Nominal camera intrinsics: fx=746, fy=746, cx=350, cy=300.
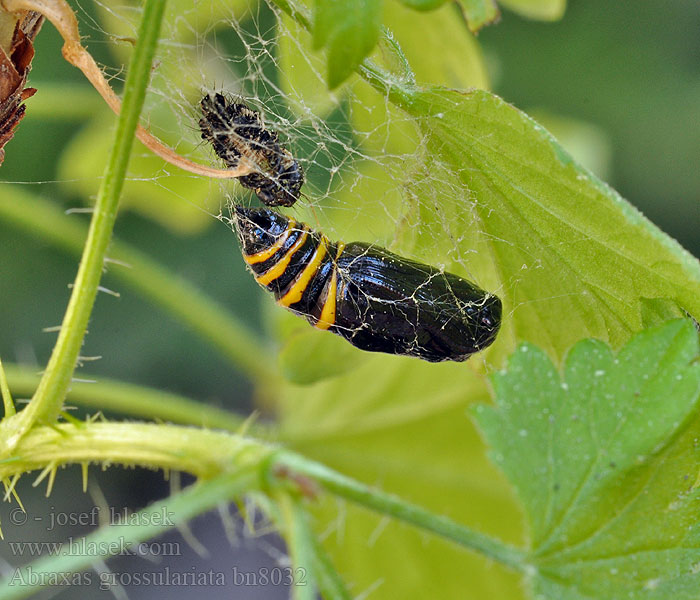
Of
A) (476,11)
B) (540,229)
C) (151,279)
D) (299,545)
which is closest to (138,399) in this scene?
(151,279)

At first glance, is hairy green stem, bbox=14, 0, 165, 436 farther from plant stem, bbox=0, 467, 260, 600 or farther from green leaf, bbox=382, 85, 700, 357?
green leaf, bbox=382, 85, 700, 357

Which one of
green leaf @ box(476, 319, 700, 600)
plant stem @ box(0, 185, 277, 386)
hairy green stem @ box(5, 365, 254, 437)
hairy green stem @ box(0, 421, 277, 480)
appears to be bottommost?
green leaf @ box(476, 319, 700, 600)

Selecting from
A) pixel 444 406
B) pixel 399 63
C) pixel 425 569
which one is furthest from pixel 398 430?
pixel 399 63

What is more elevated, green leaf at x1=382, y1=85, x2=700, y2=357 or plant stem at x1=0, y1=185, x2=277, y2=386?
plant stem at x1=0, y1=185, x2=277, y2=386

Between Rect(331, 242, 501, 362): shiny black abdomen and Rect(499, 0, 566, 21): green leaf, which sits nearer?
Rect(331, 242, 501, 362): shiny black abdomen

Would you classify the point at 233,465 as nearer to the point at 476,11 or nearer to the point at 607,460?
the point at 607,460

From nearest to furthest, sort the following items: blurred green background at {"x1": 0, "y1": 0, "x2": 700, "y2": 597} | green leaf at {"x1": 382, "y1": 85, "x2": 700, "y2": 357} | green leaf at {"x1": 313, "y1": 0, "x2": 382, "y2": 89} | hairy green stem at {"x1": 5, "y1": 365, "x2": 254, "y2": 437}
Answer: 1. green leaf at {"x1": 313, "y1": 0, "x2": 382, "y2": 89}
2. green leaf at {"x1": 382, "y1": 85, "x2": 700, "y2": 357}
3. hairy green stem at {"x1": 5, "y1": 365, "x2": 254, "y2": 437}
4. blurred green background at {"x1": 0, "y1": 0, "x2": 700, "y2": 597}

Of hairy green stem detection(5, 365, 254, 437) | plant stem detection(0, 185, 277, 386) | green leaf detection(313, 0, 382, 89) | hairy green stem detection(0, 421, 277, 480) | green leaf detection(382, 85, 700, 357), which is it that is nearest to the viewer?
green leaf detection(313, 0, 382, 89)

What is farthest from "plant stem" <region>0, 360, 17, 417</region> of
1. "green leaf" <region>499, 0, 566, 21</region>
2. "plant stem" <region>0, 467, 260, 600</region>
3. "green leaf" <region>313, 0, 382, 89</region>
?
"green leaf" <region>499, 0, 566, 21</region>
